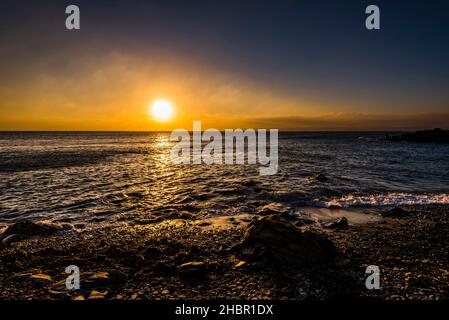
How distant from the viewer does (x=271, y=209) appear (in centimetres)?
1401

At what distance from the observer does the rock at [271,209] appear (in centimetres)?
1340

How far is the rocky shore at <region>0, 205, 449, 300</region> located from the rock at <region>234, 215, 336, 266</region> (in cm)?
3

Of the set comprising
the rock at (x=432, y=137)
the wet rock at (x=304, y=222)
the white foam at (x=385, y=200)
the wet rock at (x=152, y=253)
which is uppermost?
the rock at (x=432, y=137)

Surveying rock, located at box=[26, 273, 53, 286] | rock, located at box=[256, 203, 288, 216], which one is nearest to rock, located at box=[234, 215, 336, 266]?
rock, located at box=[256, 203, 288, 216]

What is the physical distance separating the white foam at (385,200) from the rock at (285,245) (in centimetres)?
747

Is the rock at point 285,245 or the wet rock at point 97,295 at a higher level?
the rock at point 285,245

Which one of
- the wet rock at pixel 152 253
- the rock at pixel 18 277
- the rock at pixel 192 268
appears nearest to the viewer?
the rock at pixel 18 277

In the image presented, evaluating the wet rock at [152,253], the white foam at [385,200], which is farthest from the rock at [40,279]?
the white foam at [385,200]

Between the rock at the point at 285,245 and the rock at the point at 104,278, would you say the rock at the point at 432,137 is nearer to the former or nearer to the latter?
the rock at the point at 285,245

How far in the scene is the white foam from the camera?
14922 millimetres

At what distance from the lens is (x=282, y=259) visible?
7.45 metres

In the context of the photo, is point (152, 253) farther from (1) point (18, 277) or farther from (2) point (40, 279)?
(1) point (18, 277)

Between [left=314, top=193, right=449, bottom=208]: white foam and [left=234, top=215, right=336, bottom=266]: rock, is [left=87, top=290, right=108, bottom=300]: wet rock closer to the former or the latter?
[left=234, top=215, right=336, bottom=266]: rock

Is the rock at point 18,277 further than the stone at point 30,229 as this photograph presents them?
No
